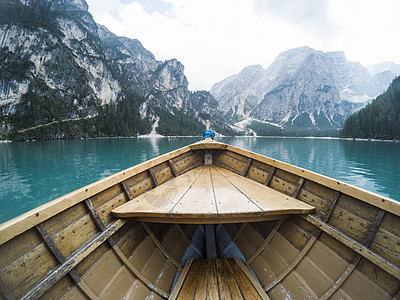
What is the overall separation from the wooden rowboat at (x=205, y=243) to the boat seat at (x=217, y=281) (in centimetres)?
2

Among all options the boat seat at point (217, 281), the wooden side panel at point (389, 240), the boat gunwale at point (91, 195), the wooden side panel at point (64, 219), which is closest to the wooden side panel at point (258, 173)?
the boat gunwale at point (91, 195)

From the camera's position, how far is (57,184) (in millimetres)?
13531

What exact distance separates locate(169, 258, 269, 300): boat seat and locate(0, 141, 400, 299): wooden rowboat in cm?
2

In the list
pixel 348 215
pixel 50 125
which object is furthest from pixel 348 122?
pixel 50 125

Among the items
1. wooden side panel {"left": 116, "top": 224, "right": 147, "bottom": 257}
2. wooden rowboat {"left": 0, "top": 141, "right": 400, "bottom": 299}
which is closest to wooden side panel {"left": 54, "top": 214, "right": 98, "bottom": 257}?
wooden rowboat {"left": 0, "top": 141, "right": 400, "bottom": 299}

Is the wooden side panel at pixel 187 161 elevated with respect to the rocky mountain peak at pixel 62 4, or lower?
lower

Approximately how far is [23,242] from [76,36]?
488ft

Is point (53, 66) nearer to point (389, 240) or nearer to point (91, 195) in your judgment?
point (91, 195)

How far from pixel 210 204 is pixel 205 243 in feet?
6.36

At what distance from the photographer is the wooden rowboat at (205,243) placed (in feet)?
7.53

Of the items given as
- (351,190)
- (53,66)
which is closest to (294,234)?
(351,190)

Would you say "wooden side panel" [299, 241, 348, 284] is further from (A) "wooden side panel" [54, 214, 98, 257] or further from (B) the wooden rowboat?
(A) "wooden side panel" [54, 214, 98, 257]

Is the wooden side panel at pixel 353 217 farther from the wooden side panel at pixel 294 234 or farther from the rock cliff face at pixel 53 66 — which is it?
the rock cliff face at pixel 53 66

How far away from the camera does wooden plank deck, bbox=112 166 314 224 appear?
121 inches
